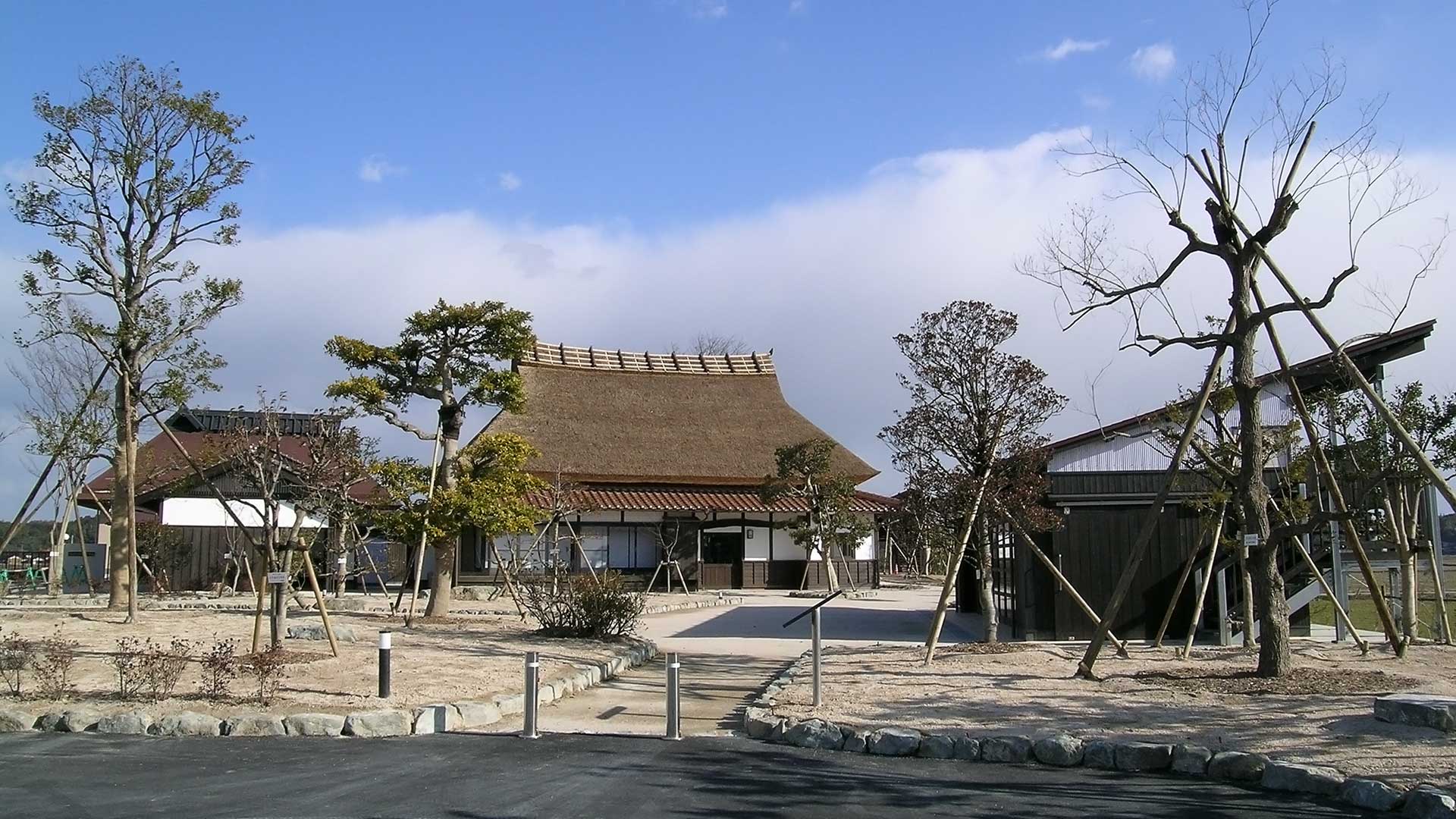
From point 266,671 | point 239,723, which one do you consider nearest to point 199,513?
point 266,671

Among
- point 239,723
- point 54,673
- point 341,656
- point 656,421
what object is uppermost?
point 656,421

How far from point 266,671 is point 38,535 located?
159ft

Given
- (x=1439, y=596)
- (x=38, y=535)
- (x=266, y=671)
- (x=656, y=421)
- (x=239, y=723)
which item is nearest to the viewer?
(x=239, y=723)

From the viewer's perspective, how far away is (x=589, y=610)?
1628 centimetres

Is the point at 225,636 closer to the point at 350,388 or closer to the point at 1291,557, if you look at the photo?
the point at 350,388

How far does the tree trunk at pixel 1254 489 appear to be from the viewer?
11.1m

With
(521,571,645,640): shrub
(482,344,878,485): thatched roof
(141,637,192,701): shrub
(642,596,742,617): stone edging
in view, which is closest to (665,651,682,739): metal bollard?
(141,637,192,701): shrub

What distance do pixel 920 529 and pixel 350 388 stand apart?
9638mm

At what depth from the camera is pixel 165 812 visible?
679cm

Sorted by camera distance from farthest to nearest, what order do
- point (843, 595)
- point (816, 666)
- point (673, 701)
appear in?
1. point (843, 595)
2. point (816, 666)
3. point (673, 701)

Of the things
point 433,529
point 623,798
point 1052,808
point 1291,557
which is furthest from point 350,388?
point 1291,557

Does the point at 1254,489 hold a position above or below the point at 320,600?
above

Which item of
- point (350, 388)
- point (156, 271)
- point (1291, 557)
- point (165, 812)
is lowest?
point (165, 812)

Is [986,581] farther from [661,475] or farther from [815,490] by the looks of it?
[661,475]
